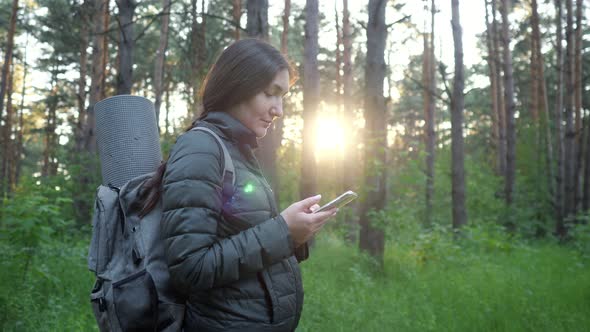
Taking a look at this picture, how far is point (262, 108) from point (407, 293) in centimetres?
503

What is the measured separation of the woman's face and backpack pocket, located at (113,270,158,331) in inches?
26.5

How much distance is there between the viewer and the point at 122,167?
6.14 ft

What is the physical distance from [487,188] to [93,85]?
14.0 m

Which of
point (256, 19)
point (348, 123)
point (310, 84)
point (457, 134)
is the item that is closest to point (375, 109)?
point (256, 19)

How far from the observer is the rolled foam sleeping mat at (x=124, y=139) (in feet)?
6.14

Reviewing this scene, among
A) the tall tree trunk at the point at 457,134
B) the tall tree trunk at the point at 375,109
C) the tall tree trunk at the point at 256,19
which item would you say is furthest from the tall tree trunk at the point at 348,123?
the tall tree trunk at the point at 256,19

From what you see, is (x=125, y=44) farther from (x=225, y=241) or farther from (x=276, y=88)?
(x=225, y=241)

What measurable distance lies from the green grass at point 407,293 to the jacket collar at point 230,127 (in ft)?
10.6

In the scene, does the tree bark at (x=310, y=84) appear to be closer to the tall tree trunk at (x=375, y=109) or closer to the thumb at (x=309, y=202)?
the tall tree trunk at (x=375, y=109)

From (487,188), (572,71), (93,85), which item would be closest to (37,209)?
(93,85)

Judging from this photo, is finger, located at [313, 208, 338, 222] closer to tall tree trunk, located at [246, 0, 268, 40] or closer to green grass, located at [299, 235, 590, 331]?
green grass, located at [299, 235, 590, 331]

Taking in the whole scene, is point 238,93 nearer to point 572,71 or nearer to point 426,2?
point 572,71

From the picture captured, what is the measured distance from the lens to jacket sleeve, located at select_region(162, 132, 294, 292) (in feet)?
5.04

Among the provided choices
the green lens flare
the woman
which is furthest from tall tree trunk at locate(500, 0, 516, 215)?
the green lens flare
